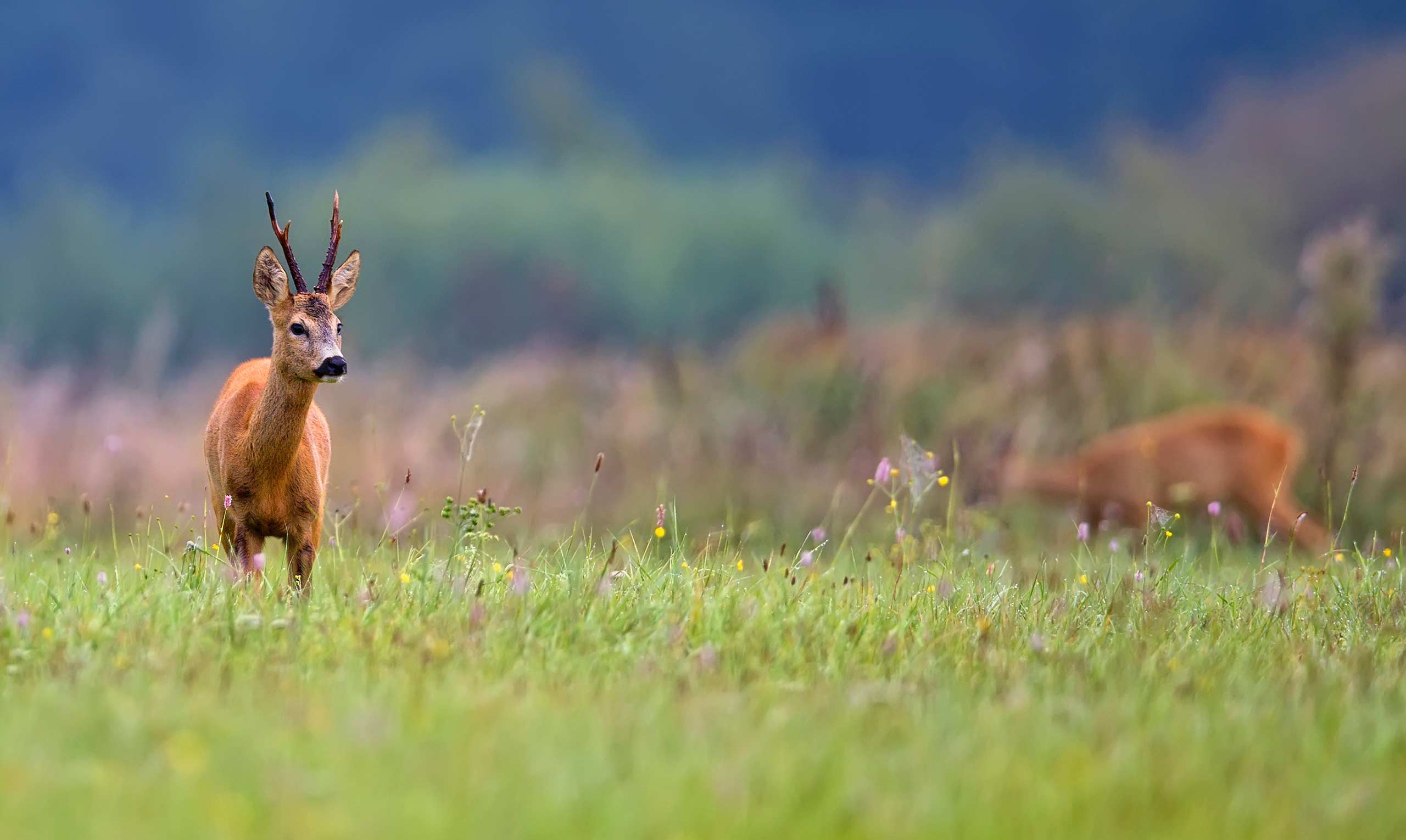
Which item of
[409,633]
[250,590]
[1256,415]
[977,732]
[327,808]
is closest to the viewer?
[327,808]

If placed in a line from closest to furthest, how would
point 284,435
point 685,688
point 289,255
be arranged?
1. point 685,688
2. point 289,255
3. point 284,435

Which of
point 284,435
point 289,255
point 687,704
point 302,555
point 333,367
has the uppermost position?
point 289,255

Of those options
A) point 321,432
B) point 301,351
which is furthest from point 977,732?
point 321,432

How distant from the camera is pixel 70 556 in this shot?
553 cm

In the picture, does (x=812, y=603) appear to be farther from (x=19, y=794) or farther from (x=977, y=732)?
(x=19, y=794)

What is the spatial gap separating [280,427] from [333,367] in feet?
1.40

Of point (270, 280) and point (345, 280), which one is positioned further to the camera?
point (345, 280)

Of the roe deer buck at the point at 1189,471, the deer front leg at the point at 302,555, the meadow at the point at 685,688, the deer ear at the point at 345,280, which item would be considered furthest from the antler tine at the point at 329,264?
the roe deer buck at the point at 1189,471

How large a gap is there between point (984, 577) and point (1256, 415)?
5.79m

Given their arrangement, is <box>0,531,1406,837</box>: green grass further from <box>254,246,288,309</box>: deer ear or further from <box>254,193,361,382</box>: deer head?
<box>254,246,288,309</box>: deer ear

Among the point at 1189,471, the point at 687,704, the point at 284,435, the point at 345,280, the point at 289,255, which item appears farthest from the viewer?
the point at 1189,471

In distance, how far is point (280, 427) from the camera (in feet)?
17.7

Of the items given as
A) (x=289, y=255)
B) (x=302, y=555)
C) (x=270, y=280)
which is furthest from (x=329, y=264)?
(x=302, y=555)

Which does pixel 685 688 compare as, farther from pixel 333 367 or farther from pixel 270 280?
pixel 270 280
